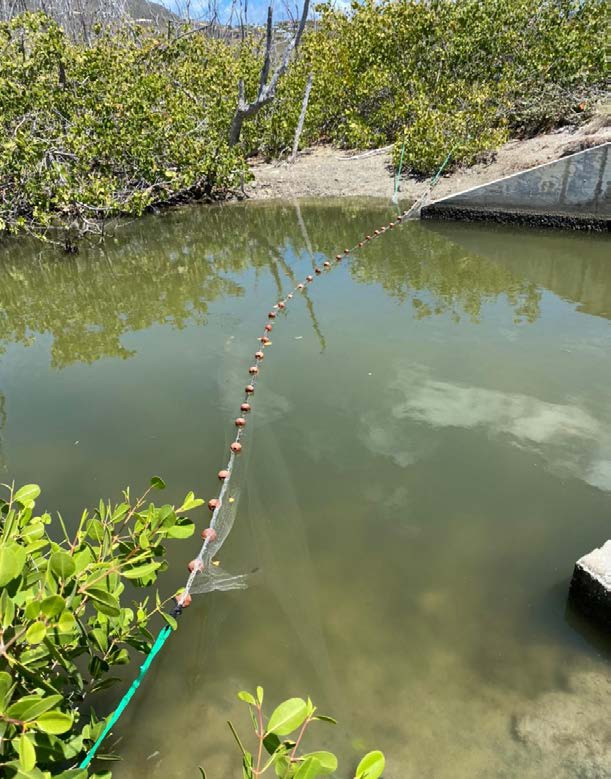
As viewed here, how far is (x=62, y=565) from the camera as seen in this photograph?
1185mm

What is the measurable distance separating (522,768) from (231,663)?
3.71ft

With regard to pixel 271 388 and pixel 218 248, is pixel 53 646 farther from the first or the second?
pixel 218 248

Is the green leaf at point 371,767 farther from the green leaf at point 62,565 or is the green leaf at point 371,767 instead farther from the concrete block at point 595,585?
the concrete block at point 595,585

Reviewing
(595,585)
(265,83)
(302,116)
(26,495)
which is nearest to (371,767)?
(26,495)

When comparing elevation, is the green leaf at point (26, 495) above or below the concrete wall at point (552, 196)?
below

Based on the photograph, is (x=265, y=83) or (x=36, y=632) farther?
(x=265, y=83)

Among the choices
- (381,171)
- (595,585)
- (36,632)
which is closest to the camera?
(36,632)

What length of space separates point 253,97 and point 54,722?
18.8 m

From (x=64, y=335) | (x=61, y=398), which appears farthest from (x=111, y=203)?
(x=61, y=398)

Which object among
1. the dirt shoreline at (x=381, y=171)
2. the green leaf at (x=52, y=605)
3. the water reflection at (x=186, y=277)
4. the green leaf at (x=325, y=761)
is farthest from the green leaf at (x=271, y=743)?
the dirt shoreline at (x=381, y=171)

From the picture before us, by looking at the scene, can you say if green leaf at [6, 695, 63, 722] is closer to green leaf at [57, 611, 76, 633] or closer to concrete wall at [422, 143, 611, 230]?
green leaf at [57, 611, 76, 633]

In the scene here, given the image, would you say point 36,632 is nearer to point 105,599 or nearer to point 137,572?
point 105,599

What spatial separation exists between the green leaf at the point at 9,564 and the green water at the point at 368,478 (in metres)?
1.24

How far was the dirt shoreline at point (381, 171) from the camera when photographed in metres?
12.1
